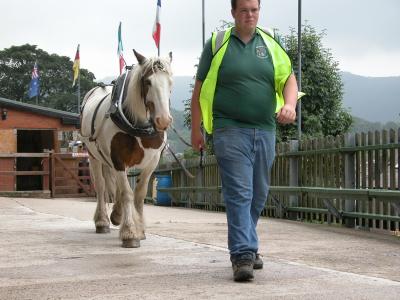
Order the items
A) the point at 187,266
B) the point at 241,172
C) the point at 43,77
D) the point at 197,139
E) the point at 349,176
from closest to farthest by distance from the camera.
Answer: the point at 241,172 → the point at 197,139 → the point at 187,266 → the point at 349,176 → the point at 43,77

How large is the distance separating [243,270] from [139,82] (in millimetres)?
2943

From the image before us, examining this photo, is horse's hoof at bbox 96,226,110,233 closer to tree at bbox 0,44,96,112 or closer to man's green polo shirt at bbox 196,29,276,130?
man's green polo shirt at bbox 196,29,276,130

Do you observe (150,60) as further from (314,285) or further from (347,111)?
(347,111)

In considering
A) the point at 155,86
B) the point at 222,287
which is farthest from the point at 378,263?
the point at 155,86

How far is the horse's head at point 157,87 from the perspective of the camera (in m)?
6.46

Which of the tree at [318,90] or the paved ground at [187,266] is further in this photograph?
the tree at [318,90]

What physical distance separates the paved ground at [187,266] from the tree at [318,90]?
19.8m

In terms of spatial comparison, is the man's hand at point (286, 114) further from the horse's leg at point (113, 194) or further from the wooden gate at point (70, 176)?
the wooden gate at point (70, 176)

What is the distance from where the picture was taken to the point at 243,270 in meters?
4.62

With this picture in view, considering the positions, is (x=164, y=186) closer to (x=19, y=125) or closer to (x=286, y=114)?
(x=19, y=125)

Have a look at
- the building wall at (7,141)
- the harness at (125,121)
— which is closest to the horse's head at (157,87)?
the harness at (125,121)

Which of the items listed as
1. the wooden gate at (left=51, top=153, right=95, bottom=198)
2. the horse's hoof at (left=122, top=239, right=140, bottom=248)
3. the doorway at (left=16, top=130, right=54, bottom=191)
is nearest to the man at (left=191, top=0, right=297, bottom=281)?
the horse's hoof at (left=122, top=239, right=140, bottom=248)

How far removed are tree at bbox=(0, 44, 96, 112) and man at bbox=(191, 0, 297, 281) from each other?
66427 mm

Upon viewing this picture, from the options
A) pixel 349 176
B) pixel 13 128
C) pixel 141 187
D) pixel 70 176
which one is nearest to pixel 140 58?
pixel 141 187
